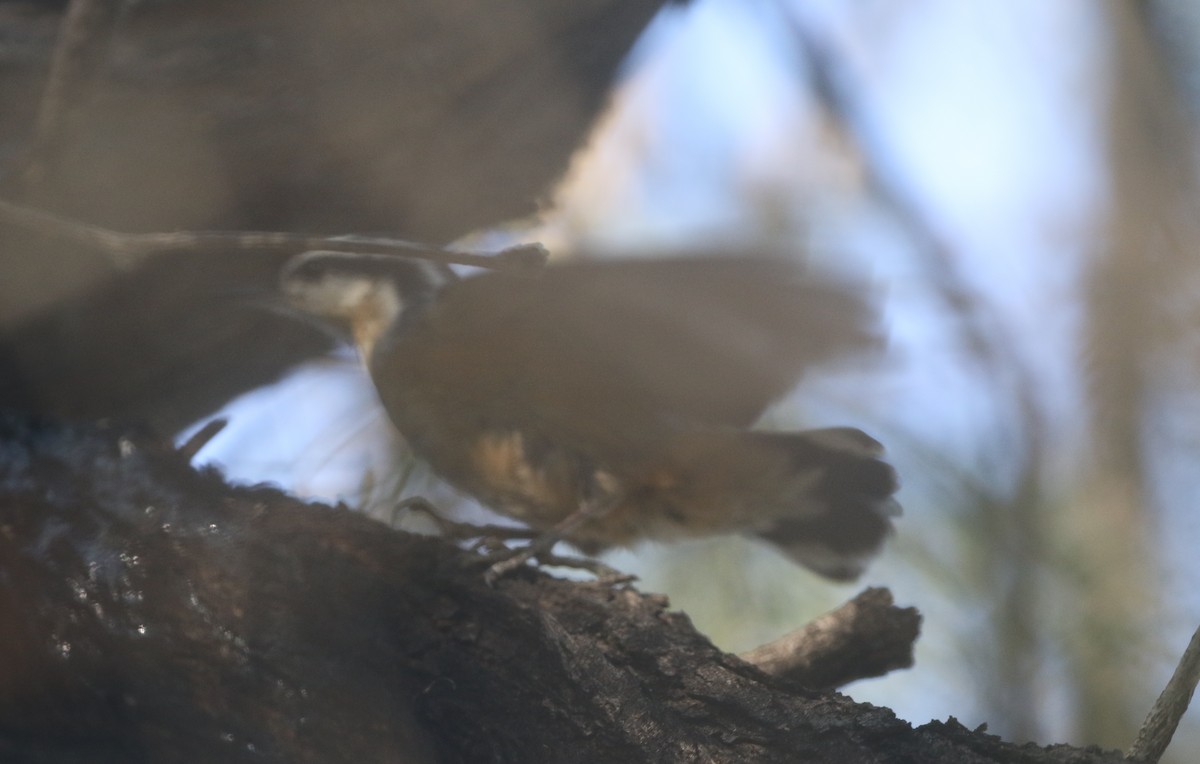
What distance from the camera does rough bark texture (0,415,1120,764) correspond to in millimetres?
1344

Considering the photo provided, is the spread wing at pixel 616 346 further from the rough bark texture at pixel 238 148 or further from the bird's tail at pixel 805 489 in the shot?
the rough bark texture at pixel 238 148

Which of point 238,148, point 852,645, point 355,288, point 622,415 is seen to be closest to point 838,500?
point 622,415

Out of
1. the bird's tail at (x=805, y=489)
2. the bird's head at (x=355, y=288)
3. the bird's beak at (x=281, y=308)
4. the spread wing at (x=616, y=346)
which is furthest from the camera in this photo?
the bird's head at (x=355, y=288)

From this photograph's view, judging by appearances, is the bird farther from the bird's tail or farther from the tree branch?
the tree branch

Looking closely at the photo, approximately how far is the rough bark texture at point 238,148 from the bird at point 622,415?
0.40m

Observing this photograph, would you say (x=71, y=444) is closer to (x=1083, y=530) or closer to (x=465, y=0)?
(x=465, y=0)

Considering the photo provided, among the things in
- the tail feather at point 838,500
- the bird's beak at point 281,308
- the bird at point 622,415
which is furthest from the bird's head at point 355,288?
the tail feather at point 838,500

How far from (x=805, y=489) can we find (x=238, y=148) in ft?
4.76

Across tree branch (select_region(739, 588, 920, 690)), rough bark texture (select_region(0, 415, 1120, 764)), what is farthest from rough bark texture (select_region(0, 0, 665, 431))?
tree branch (select_region(739, 588, 920, 690))

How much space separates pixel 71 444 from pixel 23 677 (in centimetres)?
46

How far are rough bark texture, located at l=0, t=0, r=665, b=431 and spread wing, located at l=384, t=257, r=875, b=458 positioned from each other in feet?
1.35

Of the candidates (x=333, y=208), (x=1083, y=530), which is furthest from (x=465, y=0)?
(x=1083, y=530)

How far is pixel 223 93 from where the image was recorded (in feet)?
7.46

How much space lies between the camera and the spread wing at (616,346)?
6.97ft
